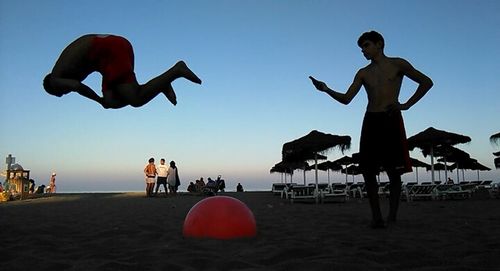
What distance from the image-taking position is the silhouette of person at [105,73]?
3.33 m

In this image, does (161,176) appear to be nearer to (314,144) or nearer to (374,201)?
(314,144)

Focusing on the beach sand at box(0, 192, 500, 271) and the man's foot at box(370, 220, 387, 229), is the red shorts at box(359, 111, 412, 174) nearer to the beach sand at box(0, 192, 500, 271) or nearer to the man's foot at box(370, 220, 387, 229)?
the man's foot at box(370, 220, 387, 229)

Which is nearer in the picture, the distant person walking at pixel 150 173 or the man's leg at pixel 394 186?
the man's leg at pixel 394 186

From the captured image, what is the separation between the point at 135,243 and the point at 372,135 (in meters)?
2.70

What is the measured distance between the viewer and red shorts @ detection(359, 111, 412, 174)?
453 cm

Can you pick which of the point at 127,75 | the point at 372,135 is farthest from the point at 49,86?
the point at 372,135

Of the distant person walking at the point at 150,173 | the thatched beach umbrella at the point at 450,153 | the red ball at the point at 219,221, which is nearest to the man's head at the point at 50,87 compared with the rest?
the red ball at the point at 219,221

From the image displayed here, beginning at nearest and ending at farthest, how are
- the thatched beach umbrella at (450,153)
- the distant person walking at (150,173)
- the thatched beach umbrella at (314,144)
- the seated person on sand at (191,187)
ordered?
the thatched beach umbrella at (314,144) < the distant person walking at (150,173) < the thatched beach umbrella at (450,153) < the seated person on sand at (191,187)

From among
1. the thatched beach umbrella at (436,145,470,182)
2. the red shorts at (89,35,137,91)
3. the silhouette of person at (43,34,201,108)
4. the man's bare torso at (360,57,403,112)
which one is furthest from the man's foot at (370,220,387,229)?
the thatched beach umbrella at (436,145,470,182)

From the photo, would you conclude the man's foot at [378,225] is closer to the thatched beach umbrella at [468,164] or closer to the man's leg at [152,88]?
the man's leg at [152,88]

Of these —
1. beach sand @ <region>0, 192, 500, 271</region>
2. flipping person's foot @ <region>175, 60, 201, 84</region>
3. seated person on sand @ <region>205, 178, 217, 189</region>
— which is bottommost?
beach sand @ <region>0, 192, 500, 271</region>

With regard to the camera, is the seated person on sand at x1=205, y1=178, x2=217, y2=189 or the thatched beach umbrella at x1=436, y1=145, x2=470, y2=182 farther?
the seated person on sand at x1=205, y1=178, x2=217, y2=189

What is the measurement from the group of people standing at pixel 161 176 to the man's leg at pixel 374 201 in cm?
1316

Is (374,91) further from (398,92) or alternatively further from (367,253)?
(367,253)
